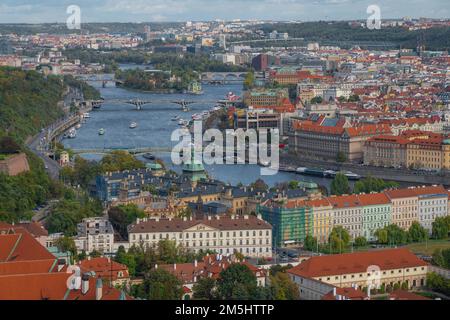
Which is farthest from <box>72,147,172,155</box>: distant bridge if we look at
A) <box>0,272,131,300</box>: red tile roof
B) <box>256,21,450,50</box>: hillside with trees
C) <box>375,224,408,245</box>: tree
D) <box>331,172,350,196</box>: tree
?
<box>256,21,450,50</box>: hillside with trees

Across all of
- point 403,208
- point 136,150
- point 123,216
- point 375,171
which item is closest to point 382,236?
point 403,208

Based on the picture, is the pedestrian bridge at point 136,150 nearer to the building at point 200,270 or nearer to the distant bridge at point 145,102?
the distant bridge at point 145,102

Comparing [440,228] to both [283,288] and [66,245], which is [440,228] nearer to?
[66,245]

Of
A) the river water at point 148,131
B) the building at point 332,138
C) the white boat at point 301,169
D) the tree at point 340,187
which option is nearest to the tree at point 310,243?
the tree at point 340,187

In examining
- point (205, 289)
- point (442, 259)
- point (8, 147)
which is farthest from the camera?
point (8, 147)

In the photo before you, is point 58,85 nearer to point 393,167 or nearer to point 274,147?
point 274,147

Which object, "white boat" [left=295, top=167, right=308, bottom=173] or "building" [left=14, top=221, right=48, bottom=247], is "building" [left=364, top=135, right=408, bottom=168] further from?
"building" [left=14, top=221, right=48, bottom=247]
